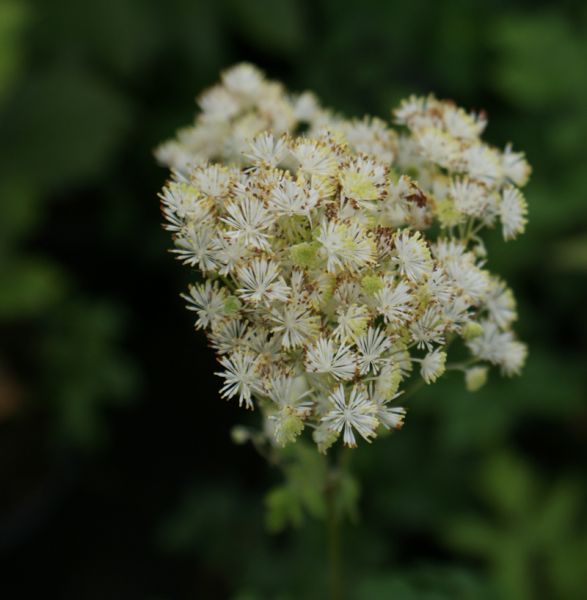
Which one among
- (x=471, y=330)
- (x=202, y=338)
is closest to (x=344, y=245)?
(x=471, y=330)

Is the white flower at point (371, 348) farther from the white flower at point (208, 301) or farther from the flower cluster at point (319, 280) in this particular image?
the white flower at point (208, 301)

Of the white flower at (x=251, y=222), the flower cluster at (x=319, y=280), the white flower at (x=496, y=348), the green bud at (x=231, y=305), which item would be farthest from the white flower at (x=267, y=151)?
the white flower at (x=496, y=348)

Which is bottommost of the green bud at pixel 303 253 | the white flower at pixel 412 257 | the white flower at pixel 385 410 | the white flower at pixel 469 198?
the white flower at pixel 385 410

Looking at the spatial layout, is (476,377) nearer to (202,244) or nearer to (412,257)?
(412,257)

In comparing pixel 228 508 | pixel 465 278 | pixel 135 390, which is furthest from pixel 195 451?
pixel 465 278

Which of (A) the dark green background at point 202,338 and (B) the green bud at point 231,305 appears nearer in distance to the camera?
(B) the green bud at point 231,305

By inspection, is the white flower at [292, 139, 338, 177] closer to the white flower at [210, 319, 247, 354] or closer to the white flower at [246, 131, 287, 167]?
the white flower at [246, 131, 287, 167]
